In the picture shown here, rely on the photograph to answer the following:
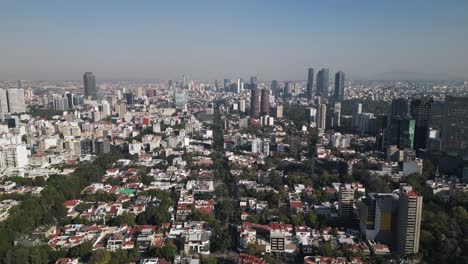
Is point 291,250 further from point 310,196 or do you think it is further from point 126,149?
point 126,149

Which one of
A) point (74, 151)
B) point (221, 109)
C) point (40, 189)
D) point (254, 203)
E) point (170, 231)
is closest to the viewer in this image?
point (170, 231)

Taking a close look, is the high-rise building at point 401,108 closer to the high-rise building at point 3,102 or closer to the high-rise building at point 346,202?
the high-rise building at point 346,202

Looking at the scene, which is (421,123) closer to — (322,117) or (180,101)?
(322,117)

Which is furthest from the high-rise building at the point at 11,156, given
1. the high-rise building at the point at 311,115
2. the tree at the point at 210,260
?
the high-rise building at the point at 311,115

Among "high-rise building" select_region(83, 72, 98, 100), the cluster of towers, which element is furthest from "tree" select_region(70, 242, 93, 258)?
the cluster of towers

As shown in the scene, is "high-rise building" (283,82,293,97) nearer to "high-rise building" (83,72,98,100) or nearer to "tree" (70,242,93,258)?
"high-rise building" (83,72,98,100)

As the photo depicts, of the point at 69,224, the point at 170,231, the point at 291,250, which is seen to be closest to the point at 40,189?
the point at 69,224

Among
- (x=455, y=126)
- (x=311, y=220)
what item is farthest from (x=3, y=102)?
(x=455, y=126)
